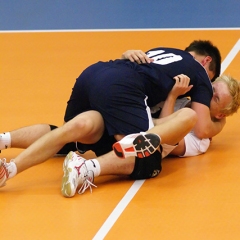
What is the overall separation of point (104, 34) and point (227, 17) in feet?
6.01

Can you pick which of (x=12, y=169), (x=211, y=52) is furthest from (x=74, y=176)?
(x=211, y=52)

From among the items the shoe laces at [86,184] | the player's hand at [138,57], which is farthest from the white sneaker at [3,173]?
the player's hand at [138,57]

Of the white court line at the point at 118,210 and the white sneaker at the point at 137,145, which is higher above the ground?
the white sneaker at the point at 137,145

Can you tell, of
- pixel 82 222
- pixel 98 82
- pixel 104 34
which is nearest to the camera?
pixel 82 222

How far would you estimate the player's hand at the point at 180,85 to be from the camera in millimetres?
5367

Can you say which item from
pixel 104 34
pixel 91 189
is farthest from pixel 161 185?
pixel 104 34

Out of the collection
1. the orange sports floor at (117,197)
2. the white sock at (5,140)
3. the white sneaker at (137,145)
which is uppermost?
the white sneaker at (137,145)

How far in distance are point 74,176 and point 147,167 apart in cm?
60

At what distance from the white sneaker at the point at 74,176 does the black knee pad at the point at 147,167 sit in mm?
355

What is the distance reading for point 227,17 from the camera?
941cm

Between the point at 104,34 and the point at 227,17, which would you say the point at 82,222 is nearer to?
the point at 104,34

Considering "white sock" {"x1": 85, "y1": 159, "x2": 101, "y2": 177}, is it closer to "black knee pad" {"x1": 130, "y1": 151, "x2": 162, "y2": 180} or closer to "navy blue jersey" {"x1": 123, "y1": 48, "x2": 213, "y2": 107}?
"black knee pad" {"x1": 130, "y1": 151, "x2": 162, "y2": 180}

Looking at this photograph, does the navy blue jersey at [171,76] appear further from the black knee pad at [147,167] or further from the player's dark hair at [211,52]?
the black knee pad at [147,167]

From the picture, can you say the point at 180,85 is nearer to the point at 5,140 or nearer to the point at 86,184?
the point at 86,184
